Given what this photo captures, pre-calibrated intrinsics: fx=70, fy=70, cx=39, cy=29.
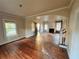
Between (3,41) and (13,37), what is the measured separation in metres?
1.14

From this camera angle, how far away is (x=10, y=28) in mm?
5703

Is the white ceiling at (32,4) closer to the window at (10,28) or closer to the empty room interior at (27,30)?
the empty room interior at (27,30)

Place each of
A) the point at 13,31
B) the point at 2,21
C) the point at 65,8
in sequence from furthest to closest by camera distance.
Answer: the point at 13,31, the point at 2,21, the point at 65,8

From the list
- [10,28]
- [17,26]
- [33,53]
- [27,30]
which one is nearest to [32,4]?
[33,53]

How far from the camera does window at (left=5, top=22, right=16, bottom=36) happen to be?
5.38 m

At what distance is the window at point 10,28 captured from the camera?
5379 millimetres

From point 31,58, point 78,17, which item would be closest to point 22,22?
point 31,58

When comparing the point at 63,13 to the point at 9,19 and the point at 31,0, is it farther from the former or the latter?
the point at 9,19

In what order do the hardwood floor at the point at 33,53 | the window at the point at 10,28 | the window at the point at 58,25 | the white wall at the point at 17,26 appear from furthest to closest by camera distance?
the window at the point at 58,25
the window at the point at 10,28
the white wall at the point at 17,26
the hardwood floor at the point at 33,53

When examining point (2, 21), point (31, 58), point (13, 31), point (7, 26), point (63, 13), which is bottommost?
point (31, 58)

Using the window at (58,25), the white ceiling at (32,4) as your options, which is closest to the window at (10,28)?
the white ceiling at (32,4)

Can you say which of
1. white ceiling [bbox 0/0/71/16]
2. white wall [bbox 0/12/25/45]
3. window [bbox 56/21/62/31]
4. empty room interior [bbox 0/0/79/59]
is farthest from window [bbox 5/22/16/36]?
window [bbox 56/21/62/31]

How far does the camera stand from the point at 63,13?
4.50 meters

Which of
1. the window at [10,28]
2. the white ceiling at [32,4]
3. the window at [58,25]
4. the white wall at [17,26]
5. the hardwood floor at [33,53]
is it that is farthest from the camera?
the window at [58,25]
